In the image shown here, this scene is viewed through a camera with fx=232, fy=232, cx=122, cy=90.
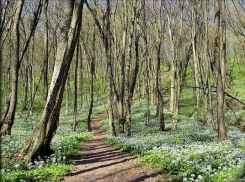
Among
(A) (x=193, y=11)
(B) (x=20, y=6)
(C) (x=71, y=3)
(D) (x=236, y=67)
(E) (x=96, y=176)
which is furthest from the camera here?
(D) (x=236, y=67)

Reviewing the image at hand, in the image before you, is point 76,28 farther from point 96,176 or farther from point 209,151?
point 209,151

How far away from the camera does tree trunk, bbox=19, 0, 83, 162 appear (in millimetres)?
7882

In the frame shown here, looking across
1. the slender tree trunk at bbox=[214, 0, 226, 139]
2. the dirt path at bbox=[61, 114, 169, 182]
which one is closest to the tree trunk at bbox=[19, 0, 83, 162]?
the dirt path at bbox=[61, 114, 169, 182]

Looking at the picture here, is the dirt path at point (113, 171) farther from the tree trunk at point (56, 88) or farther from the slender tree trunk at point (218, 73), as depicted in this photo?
the slender tree trunk at point (218, 73)

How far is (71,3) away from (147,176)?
6.50 m

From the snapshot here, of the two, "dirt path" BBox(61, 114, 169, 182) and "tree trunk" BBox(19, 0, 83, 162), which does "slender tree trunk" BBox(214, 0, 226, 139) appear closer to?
"dirt path" BBox(61, 114, 169, 182)

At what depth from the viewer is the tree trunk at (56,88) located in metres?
7.88

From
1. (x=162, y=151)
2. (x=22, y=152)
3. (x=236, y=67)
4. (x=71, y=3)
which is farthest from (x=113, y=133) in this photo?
(x=236, y=67)

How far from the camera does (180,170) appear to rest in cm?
654

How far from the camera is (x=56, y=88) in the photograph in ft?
26.5

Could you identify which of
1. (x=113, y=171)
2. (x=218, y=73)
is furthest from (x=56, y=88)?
(x=218, y=73)

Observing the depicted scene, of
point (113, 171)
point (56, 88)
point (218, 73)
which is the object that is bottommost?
point (113, 171)

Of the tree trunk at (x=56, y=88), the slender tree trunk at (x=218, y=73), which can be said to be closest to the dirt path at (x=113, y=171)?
the tree trunk at (x=56, y=88)

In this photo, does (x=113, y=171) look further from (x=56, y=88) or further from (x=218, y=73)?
(x=218, y=73)
